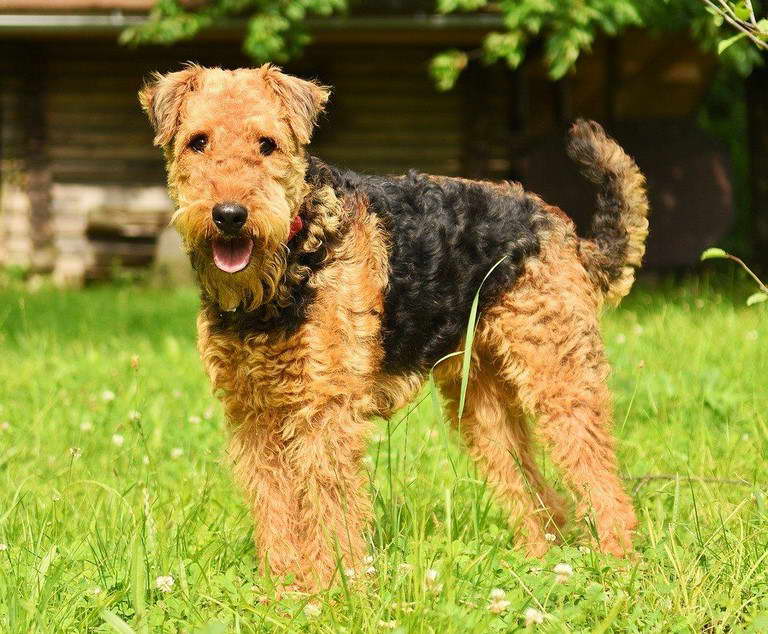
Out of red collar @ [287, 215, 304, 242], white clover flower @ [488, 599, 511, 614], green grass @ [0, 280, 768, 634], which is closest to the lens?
white clover flower @ [488, 599, 511, 614]

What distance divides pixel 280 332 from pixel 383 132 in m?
9.19

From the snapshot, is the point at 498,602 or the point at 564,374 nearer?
the point at 498,602

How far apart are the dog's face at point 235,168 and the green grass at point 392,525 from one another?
1.95 feet

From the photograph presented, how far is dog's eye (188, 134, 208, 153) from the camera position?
2609 mm

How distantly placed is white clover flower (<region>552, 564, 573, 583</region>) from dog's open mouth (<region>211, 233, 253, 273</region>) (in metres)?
1.18

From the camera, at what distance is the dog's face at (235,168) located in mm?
2486

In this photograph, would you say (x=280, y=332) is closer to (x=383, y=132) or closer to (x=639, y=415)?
(x=639, y=415)

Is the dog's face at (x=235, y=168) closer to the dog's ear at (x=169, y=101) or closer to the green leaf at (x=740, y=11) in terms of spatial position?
the dog's ear at (x=169, y=101)

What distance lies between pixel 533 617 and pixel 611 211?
160cm

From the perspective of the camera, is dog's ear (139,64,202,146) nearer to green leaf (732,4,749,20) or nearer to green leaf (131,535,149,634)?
green leaf (131,535,149,634)

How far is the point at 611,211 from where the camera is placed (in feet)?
10.7

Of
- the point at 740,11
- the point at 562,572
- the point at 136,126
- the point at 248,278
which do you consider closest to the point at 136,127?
the point at 136,126

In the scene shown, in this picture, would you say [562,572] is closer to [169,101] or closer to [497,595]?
[497,595]

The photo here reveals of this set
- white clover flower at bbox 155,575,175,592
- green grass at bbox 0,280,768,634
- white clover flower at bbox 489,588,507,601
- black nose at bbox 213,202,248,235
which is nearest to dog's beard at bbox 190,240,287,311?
black nose at bbox 213,202,248,235
